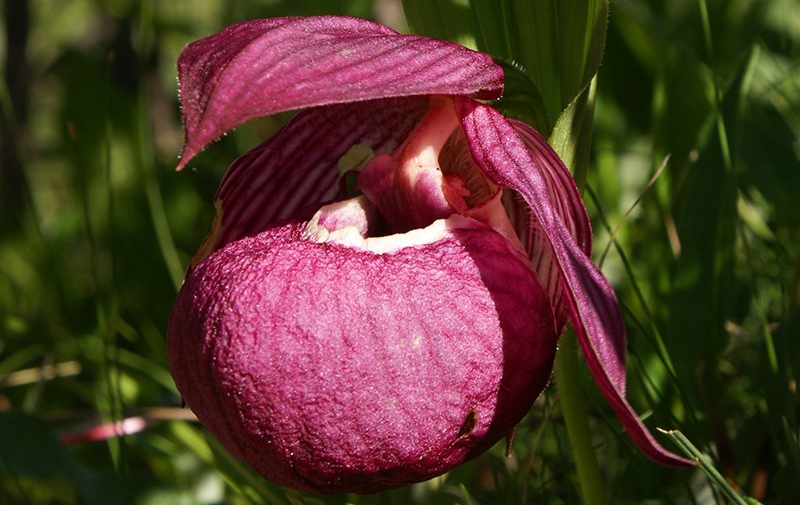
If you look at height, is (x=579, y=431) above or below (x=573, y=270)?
below

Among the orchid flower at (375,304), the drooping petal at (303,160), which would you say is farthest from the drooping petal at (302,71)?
the drooping petal at (303,160)

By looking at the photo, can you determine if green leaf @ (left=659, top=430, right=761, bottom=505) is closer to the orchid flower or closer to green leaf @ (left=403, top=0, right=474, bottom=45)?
the orchid flower

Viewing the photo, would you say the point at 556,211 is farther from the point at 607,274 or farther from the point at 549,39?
the point at 607,274

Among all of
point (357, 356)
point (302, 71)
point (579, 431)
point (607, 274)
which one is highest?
point (302, 71)

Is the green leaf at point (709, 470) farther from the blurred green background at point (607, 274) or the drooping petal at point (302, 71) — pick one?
the drooping petal at point (302, 71)

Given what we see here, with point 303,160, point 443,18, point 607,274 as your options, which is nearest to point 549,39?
point 443,18

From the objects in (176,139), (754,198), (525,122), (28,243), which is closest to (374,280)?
(525,122)

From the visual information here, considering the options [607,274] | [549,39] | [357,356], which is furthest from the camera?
[607,274]

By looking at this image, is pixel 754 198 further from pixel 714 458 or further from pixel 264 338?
pixel 264 338
